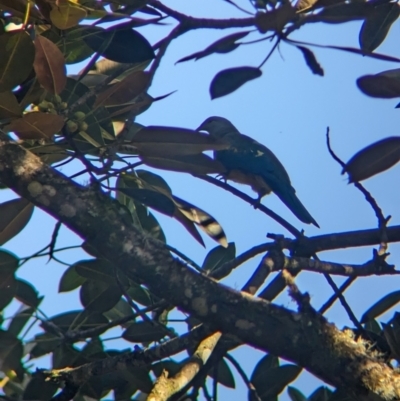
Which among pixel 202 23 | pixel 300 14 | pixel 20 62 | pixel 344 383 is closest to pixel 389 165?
pixel 300 14

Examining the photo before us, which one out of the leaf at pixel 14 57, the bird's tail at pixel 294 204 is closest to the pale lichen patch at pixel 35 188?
the leaf at pixel 14 57

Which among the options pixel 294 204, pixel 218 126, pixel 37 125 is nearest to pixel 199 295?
pixel 37 125

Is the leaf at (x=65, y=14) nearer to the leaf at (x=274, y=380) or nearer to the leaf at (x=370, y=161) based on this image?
the leaf at (x=370, y=161)

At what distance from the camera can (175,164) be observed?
2.26m

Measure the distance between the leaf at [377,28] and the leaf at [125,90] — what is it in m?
0.87

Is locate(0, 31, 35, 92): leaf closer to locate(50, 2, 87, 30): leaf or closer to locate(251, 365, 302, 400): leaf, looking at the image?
locate(50, 2, 87, 30): leaf

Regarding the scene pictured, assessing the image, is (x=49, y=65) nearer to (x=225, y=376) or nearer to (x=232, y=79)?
(x=232, y=79)

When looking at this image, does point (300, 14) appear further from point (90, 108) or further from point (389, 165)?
point (90, 108)

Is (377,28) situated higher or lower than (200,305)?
higher

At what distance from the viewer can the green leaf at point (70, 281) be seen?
2.73 metres

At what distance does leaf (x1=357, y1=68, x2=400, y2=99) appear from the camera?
1855 mm

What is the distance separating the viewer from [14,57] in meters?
1.90

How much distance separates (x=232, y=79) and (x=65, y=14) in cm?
57

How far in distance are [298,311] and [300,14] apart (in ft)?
3.07
